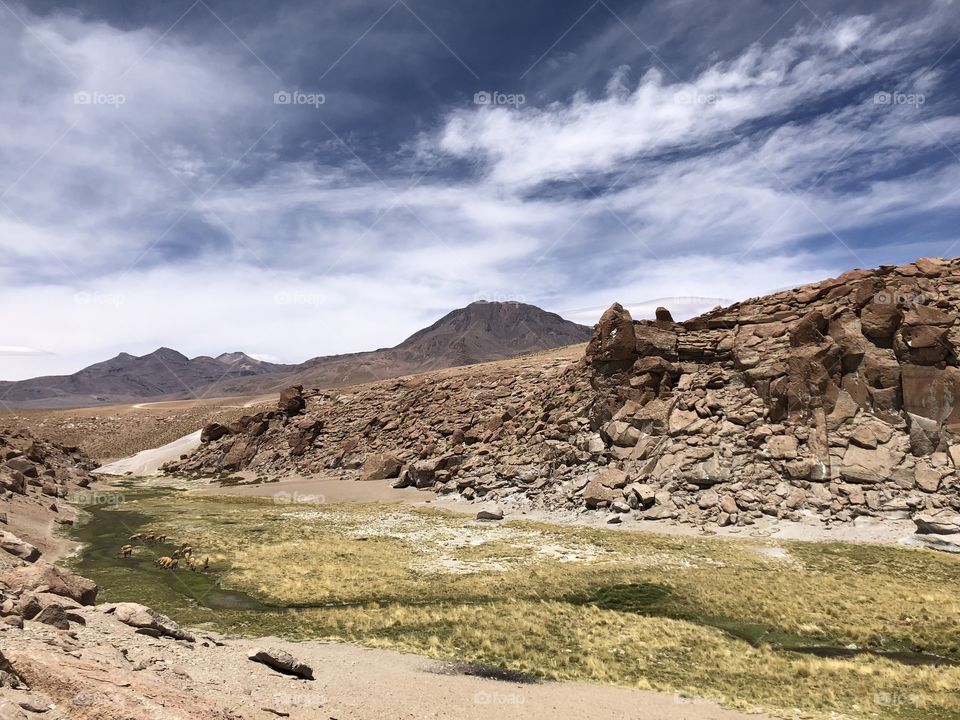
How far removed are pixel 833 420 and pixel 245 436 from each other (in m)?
61.7

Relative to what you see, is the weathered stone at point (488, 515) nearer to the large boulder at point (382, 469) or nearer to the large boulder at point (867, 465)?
the large boulder at point (382, 469)

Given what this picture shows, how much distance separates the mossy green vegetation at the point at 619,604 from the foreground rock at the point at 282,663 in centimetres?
327

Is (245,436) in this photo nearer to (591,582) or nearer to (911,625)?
(591,582)

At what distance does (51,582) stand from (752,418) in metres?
34.7

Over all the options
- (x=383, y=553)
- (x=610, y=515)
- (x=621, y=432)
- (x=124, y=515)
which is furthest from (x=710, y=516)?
(x=124, y=515)

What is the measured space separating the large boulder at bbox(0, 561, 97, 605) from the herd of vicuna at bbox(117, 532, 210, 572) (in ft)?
30.9

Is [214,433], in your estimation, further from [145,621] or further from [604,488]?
[145,621]

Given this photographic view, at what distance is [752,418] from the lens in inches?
1391

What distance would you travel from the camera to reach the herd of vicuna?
77.8ft

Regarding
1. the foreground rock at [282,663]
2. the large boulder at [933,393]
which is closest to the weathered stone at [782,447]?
the large boulder at [933,393]

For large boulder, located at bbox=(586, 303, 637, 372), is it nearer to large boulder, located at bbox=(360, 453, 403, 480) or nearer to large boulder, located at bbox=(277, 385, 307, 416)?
large boulder, located at bbox=(360, 453, 403, 480)

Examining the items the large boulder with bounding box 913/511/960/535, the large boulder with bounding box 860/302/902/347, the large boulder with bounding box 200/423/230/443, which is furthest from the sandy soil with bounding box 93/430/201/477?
the large boulder with bounding box 913/511/960/535

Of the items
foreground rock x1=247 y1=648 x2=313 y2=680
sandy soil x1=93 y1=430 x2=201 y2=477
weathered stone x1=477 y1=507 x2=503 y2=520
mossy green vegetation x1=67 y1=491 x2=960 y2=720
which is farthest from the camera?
sandy soil x1=93 y1=430 x2=201 y2=477

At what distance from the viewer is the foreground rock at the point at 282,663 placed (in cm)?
1209
